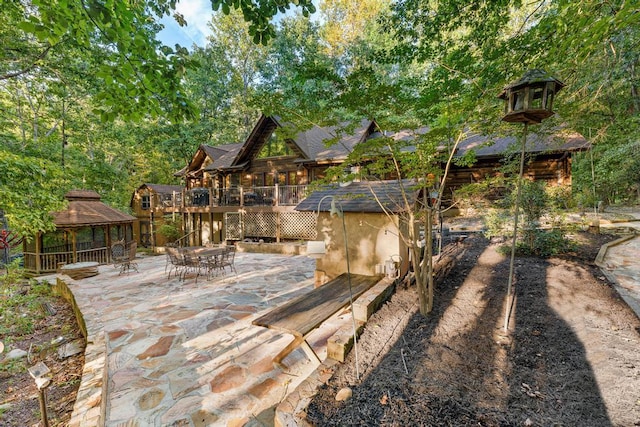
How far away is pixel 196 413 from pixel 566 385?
12.2 feet

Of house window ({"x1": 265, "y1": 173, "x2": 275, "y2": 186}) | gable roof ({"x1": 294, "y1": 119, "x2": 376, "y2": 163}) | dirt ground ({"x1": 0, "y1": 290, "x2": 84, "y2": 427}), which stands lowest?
dirt ground ({"x1": 0, "y1": 290, "x2": 84, "y2": 427})

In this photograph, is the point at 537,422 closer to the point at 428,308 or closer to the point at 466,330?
the point at 466,330

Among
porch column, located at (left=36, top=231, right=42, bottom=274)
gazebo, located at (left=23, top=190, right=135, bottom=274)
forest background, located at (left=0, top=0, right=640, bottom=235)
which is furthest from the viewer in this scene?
gazebo, located at (left=23, top=190, right=135, bottom=274)

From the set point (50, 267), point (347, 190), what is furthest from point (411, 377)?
point (50, 267)

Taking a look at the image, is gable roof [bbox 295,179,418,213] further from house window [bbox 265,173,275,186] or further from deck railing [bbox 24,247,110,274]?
deck railing [bbox 24,247,110,274]

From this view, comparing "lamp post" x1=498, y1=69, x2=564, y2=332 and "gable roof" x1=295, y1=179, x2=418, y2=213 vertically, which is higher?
"lamp post" x1=498, y1=69, x2=564, y2=332

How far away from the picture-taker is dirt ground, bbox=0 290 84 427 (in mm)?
3227

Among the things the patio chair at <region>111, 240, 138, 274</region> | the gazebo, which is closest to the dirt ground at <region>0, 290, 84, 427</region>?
the patio chair at <region>111, 240, 138, 274</region>

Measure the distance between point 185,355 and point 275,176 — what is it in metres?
12.8

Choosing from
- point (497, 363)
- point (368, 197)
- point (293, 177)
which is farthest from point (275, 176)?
point (497, 363)

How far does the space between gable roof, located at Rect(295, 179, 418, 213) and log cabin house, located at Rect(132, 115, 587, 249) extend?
6004mm

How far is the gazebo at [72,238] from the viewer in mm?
11812

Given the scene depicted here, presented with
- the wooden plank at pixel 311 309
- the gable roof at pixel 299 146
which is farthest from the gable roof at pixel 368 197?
the gable roof at pixel 299 146

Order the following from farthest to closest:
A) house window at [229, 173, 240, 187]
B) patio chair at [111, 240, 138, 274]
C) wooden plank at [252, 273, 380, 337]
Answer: house window at [229, 173, 240, 187], patio chair at [111, 240, 138, 274], wooden plank at [252, 273, 380, 337]
